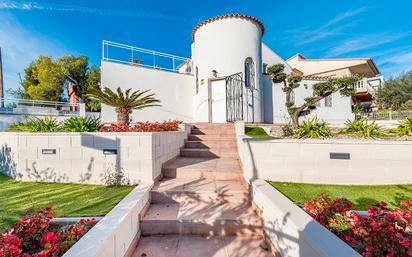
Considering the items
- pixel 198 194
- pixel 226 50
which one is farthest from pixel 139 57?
pixel 198 194

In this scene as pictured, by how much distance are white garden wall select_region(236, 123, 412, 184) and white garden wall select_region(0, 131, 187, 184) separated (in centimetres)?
214

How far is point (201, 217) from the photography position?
110 inches

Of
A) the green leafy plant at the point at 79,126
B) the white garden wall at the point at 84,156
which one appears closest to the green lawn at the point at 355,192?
the white garden wall at the point at 84,156

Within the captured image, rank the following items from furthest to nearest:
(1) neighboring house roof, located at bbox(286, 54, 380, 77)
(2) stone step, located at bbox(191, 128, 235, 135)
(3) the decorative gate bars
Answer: (1) neighboring house roof, located at bbox(286, 54, 380, 77) < (3) the decorative gate bars < (2) stone step, located at bbox(191, 128, 235, 135)

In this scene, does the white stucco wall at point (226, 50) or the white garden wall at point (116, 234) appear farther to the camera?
the white stucco wall at point (226, 50)

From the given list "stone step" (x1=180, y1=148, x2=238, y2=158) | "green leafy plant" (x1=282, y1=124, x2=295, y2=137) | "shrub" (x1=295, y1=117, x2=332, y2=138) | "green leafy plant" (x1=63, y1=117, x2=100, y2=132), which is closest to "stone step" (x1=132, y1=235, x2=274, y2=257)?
"stone step" (x1=180, y1=148, x2=238, y2=158)

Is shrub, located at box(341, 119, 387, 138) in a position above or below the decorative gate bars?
below

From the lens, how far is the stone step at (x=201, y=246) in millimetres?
2291

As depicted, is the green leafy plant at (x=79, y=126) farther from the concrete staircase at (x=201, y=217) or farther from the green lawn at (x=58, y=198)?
the concrete staircase at (x=201, y=217)

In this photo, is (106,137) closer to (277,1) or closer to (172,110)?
(172,110)

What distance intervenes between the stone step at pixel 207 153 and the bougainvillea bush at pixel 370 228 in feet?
10.5

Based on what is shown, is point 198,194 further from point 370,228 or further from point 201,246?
point 370,228

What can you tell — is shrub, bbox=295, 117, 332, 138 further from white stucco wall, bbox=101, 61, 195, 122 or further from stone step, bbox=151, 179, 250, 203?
white stucco wall, bbox=101, 61, 195, 122

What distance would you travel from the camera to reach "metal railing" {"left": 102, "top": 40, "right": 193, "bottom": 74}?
30.3 feet
